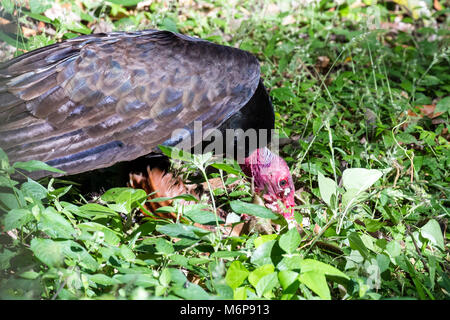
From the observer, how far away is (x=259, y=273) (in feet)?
6.17

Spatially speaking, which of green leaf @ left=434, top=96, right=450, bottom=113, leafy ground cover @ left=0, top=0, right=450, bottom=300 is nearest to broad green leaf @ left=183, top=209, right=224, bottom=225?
leafy ground cover @ left=0, top=0, right=450, bottom=300

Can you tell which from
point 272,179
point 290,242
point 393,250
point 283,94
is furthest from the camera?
point 283,94

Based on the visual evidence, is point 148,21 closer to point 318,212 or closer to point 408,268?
point 318,212

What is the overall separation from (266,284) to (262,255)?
172mm

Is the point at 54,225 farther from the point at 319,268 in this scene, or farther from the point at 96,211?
the point at 319,268

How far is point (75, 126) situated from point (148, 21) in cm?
223

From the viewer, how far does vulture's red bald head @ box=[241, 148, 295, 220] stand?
3.13 meters

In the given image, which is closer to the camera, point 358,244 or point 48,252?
point 48,252

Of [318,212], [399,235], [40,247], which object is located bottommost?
[399,235]

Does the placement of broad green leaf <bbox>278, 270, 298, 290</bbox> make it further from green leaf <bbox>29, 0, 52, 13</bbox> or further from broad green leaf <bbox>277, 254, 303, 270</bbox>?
green leaf <bbox>29, 0, 52, 13</bbox>

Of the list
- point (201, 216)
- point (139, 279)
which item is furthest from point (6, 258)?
point (201, 216)

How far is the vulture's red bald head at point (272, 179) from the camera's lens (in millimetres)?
3135
